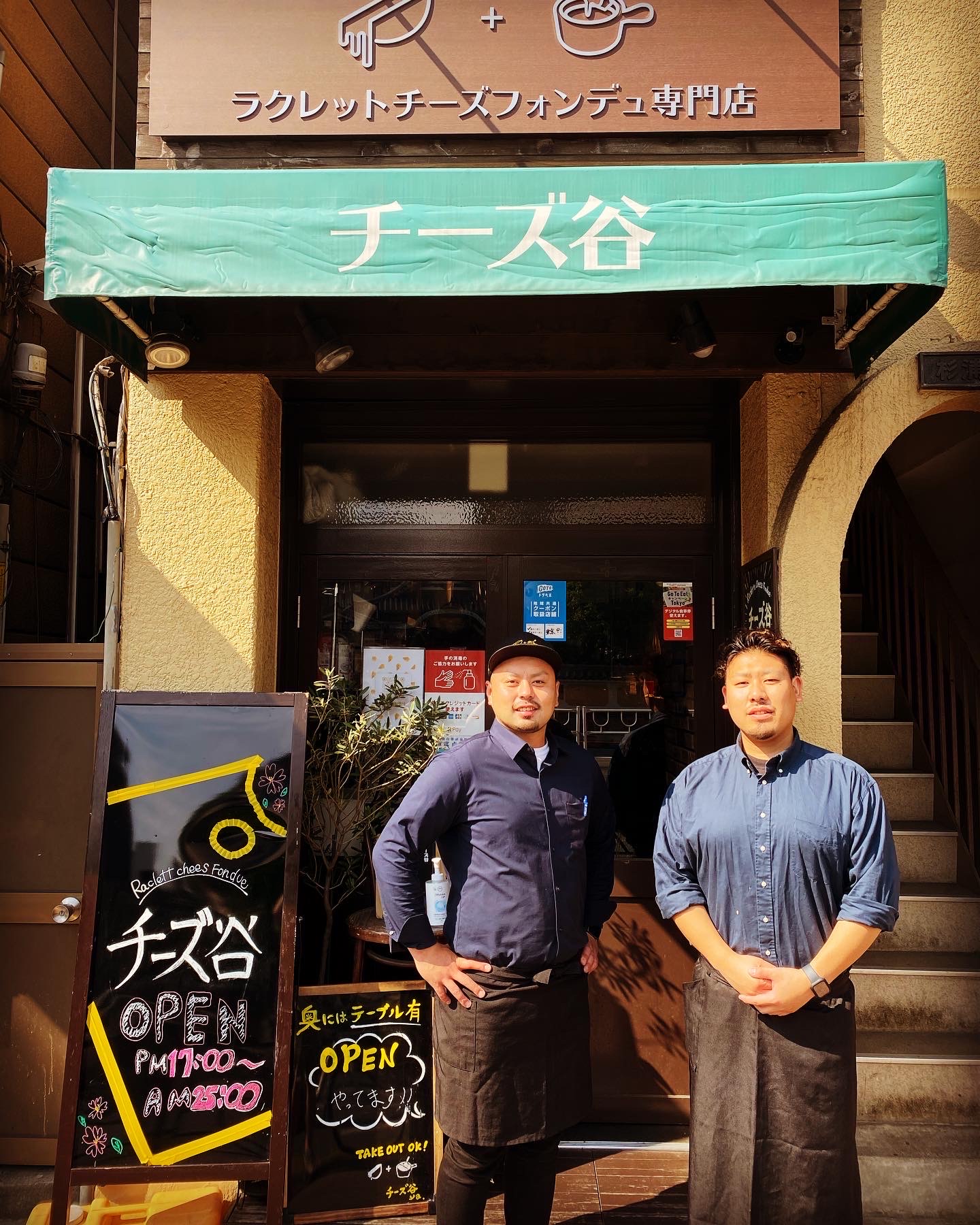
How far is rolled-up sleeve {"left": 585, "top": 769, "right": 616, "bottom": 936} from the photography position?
3.08 m

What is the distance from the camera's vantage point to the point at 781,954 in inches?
103

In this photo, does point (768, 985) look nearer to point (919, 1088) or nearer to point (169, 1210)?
point (919, 1088)

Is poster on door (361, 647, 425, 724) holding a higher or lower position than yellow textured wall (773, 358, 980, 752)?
lower

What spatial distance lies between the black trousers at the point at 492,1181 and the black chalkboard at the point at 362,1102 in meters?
0.32

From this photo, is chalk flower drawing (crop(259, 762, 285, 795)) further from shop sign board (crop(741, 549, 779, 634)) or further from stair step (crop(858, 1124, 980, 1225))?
stair step (crop(858, 1124, 980, 1225))

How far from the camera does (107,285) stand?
113 inches

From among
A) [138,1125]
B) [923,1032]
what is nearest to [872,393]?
[923,1032]

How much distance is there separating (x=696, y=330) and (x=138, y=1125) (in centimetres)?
354

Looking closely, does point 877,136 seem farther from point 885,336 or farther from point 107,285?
point 107,285

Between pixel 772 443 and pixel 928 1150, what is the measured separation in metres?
2.99

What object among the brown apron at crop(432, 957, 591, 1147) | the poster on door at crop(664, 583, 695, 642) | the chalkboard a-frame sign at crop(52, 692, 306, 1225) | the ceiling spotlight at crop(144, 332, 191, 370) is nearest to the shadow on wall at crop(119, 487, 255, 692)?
the chalkboard a-frame sign at crop(52, 692, 306, 1225)

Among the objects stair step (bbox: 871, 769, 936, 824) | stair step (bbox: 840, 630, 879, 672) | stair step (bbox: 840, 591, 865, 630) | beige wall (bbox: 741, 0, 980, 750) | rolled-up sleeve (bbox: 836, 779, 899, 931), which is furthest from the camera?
stair step (bbox: 840, 591, 865, 630)

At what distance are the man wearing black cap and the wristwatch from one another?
2.39 feet

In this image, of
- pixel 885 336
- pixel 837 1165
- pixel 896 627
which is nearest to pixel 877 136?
pixel 885 336
